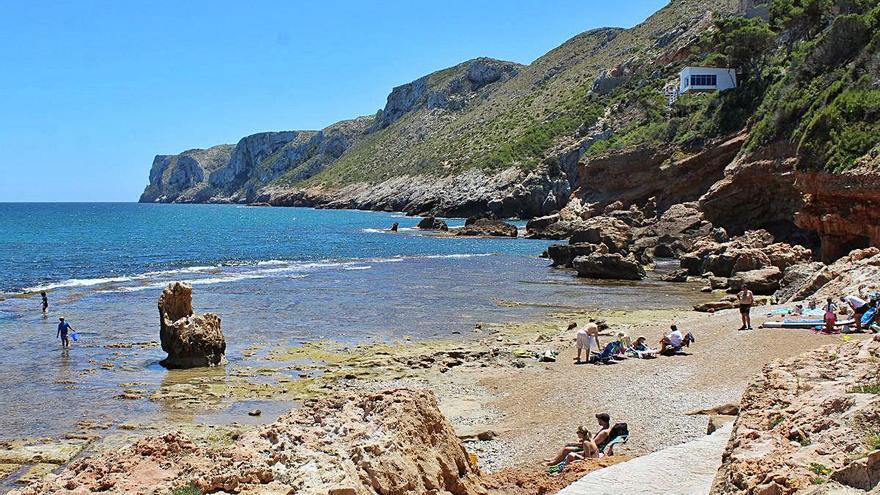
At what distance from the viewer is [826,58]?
1973 inches

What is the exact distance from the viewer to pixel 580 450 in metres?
12.5

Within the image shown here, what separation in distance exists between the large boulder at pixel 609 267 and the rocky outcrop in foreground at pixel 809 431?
3593 centimetres

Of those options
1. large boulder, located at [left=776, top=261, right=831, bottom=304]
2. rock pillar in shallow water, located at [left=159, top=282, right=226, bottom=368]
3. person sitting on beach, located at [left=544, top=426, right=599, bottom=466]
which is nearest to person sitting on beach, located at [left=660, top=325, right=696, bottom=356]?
large boulder, located at [left=776, top=261, right=831, bottom=304]

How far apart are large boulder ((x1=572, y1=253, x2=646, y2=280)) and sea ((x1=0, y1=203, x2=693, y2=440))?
1.00 metres

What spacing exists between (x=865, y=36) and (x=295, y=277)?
122ft

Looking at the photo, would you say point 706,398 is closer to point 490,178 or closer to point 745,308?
point 745,308

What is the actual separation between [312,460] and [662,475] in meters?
4.13

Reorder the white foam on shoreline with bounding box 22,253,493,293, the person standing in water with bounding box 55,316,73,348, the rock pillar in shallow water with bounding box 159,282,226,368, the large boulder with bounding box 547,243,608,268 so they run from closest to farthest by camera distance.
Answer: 1. the rock pillar in shallow water with bounding box 159,282,226,368
2. the person standing in water with bounding box 55,316,73,348
3. the white foam on shoreline with bounding box 22,253,493,293
4. the large boulder with bounding box 547,243,608,268

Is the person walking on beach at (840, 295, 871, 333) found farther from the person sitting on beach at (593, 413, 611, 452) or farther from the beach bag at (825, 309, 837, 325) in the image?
the person sitting on beach at (593, 413, 611, 452)

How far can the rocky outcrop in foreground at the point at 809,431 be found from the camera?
5984 mm

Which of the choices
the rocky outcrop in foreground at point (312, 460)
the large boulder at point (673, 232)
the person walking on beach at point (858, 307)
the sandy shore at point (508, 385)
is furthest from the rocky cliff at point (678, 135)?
the rocky outcrop in foreground at point (312, 460)

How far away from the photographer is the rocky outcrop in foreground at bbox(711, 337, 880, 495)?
236 inches

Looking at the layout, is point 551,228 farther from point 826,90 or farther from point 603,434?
point 603,434

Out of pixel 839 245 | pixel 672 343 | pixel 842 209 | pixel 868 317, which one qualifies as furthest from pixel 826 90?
pixel 672 343
